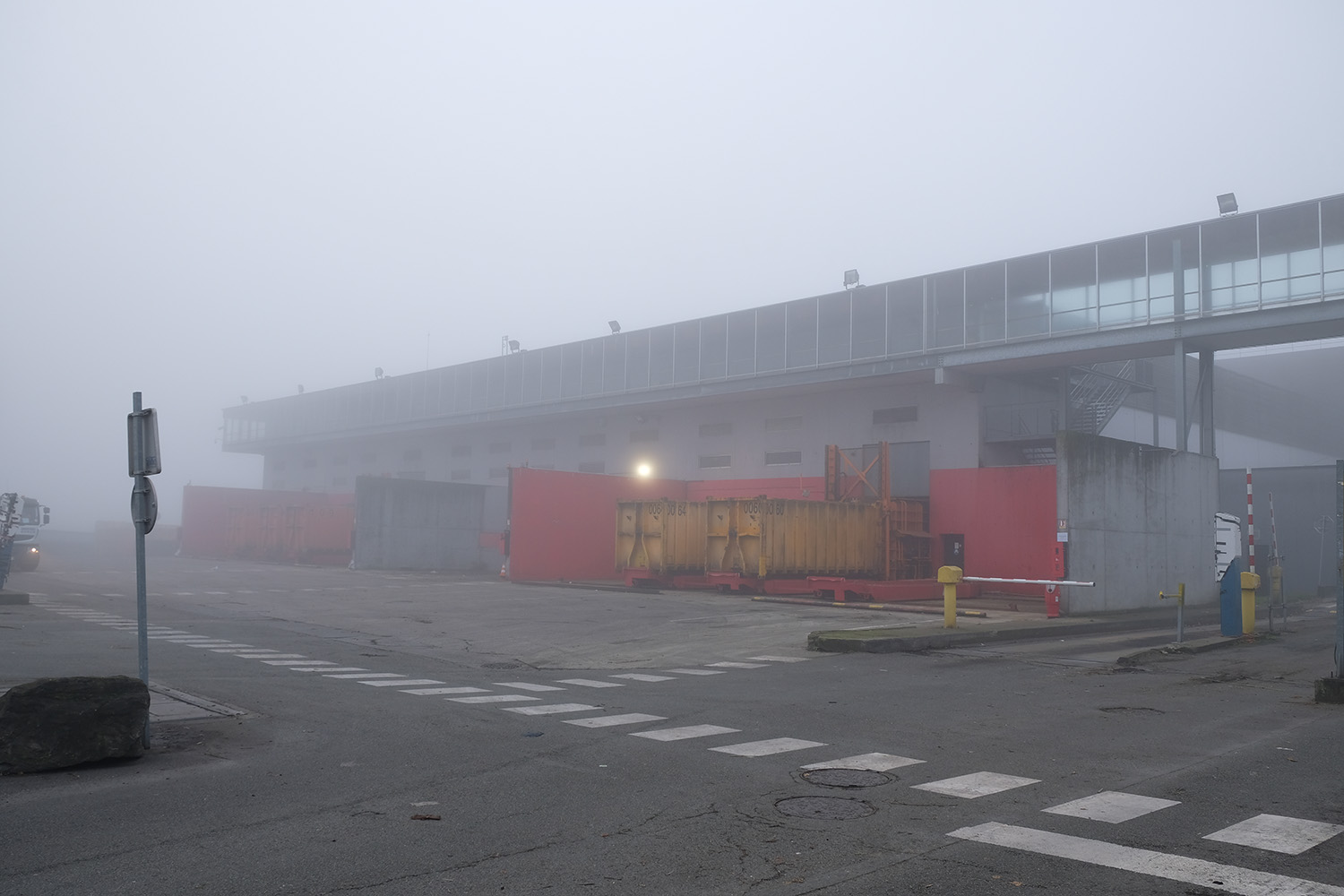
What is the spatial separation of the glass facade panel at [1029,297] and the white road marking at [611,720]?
25593mm

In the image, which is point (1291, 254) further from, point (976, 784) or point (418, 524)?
point (418, 524)

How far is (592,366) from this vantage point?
45.2m

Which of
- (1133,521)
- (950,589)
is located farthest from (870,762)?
(1133,521)

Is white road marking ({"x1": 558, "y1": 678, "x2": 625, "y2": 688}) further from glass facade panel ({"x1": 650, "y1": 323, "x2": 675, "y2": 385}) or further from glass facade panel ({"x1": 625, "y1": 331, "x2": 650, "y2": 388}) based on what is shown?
glass facade panel ({"x1": 625, "y1": 331, "x2": 650, "y2": 388})

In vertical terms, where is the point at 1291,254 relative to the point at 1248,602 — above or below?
above

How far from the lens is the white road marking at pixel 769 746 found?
722cm

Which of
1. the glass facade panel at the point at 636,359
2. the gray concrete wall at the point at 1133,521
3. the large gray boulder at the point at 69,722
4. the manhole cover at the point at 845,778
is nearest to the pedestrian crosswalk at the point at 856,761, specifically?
the manhole cover at the point at 845,778

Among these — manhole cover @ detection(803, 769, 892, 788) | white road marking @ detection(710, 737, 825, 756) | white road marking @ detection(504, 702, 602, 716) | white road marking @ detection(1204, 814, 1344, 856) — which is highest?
white road marking @ detection(1204, 814, 1344, 856)

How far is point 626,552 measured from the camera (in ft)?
98.1

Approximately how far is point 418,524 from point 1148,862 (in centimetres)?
4126

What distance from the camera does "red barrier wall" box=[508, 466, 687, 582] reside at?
110 feet

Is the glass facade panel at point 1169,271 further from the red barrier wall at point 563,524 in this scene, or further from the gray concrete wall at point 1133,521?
the red barrier wall at point 563,524

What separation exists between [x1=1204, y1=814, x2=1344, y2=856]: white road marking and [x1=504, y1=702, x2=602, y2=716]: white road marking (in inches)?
216

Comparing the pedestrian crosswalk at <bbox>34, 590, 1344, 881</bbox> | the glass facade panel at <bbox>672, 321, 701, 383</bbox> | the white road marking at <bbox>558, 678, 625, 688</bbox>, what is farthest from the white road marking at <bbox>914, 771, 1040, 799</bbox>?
the glass facade panel at <bbox>672, 321, 701, 383</bbox>
